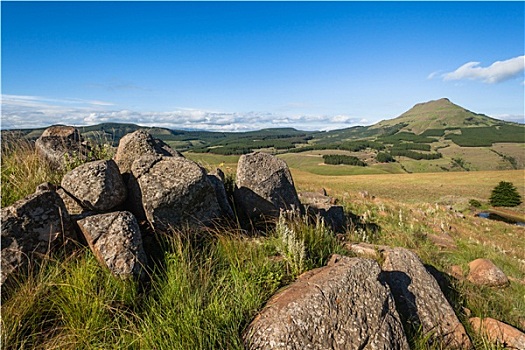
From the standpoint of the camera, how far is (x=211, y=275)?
5.01 metres

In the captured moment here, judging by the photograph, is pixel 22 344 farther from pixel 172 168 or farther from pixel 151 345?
pixel 172 168

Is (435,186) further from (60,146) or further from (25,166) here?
(25,166)

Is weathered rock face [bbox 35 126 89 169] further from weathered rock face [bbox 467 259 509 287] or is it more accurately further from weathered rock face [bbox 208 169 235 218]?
weathered rock face [bbox 467 259 509 287]

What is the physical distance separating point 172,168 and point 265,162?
11.1 ft

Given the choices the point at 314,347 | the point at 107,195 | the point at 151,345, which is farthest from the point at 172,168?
the point at 314,347

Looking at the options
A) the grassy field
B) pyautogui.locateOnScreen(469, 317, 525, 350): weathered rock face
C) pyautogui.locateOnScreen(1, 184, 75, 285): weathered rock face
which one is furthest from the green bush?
pyautogui.locateOnScreen(1, 184, 75, 285): weathered rock face

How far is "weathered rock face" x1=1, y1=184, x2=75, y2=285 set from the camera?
4.44 metres

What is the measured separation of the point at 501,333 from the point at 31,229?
8352 mm

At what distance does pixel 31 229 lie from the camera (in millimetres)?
4699

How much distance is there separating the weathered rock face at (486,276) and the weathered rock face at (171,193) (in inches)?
341

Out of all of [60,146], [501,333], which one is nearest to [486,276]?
[501,333]

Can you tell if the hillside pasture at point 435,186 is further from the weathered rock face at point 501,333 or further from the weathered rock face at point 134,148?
the weathered rock face at point 501,333

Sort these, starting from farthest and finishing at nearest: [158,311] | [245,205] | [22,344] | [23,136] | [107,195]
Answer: [23,136], [245,205], [107,195], [158,311], [22,344]

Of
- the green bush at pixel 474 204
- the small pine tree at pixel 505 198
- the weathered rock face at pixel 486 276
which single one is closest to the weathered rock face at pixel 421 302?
the weathered rock face at pixel 486 276
